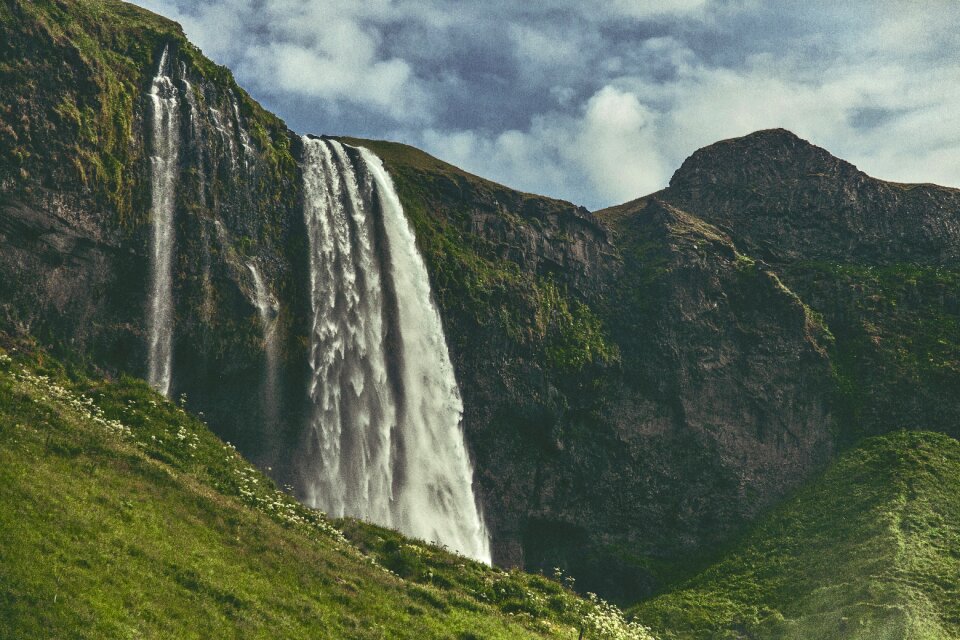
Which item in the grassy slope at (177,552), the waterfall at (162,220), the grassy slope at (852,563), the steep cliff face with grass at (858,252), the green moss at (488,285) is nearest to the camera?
the grassy slope at (177,552)

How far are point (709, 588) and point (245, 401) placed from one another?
1296 inches

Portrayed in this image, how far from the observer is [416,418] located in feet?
188

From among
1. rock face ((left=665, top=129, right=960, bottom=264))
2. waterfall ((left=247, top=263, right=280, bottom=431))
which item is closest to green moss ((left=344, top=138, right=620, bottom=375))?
waterfall ((left=247, top=263, right=280, bottom=431))

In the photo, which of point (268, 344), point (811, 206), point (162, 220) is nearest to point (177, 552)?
point (268, 344)

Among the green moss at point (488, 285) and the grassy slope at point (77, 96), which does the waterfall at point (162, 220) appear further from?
the green moss at point (488, 285)

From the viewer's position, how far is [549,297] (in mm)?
73312

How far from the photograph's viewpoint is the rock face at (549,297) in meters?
43.9

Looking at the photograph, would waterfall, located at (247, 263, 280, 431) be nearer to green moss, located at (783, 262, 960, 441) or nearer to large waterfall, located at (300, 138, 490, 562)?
large waterfall, located at (300, 138, 490, 562)

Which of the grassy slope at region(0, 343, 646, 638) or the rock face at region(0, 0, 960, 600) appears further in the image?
the rock face at region(0, 0, 960, 600)

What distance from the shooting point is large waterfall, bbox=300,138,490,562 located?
170 feet

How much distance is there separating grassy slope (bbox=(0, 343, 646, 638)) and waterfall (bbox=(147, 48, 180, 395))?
5.47 metres

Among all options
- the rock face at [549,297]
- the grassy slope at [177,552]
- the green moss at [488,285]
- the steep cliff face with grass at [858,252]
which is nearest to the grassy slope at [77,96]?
the rock face at [549,297]

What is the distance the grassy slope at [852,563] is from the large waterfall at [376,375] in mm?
16243

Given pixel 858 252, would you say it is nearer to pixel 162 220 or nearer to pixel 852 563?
pixel 852 563
